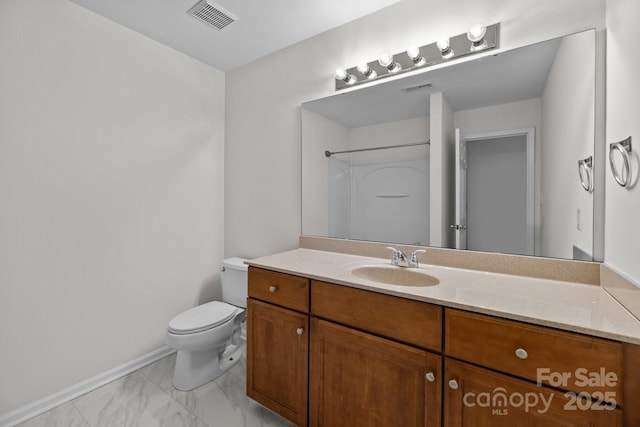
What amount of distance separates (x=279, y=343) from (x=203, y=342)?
0.65 metres

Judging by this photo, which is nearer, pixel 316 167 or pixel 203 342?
pixel 203 342

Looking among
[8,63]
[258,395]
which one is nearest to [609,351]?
[258,395]

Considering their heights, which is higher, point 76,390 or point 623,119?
point 623,119

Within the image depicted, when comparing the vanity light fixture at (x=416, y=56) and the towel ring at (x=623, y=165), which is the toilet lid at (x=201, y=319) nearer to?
the vanity light fixture at (x=416, y=56)

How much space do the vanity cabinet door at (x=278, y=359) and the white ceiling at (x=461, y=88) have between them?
1.26 metres

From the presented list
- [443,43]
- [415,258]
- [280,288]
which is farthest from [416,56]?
[280,288]

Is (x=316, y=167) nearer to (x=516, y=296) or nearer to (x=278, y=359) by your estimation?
(x=278, y=359)

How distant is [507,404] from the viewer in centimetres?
85

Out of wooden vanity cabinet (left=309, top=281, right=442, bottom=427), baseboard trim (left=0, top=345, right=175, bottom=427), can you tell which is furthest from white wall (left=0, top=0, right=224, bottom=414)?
wooden vanity cabinet (left=309, top=281, right=442, bottom=427)

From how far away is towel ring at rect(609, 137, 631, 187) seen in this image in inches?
35.4

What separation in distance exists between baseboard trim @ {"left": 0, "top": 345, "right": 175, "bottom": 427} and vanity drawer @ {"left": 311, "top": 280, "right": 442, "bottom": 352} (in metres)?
1.58

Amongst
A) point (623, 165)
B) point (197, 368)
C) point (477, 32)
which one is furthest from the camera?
point (197, 368)

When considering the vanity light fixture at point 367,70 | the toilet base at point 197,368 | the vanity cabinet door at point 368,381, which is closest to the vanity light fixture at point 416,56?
the vanity light fixture at point 367,70

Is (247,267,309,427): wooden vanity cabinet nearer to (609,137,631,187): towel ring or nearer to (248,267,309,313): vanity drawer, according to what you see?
(248,267,309,313): vanity drawer
